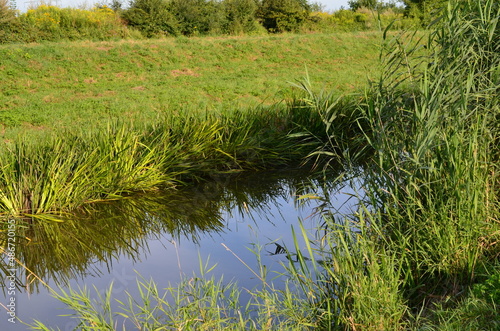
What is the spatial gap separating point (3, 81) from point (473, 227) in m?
12.0

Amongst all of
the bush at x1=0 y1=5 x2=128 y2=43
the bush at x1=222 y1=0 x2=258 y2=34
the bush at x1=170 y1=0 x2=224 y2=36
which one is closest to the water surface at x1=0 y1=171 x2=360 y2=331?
the bush at x1=0 y1=5 x2=128 y2=43

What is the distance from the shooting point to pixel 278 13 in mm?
22891

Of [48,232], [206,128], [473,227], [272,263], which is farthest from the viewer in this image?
[206,128]

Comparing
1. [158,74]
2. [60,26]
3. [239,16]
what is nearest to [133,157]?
[158,74]

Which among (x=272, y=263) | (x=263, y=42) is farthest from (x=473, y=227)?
(x=263, y=42)

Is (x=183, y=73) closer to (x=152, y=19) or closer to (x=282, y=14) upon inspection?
(x=152, y=19)

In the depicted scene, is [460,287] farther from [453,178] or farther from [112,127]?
[112,127]

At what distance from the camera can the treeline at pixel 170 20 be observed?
1762 centimetres

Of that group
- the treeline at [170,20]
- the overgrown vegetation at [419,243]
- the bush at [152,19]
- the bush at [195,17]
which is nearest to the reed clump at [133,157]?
the overgrown vegetation at [419,243]

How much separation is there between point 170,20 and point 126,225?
53.2 feet

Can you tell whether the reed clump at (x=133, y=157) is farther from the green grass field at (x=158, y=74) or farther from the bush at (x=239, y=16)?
the bush at (x=239, y=16)

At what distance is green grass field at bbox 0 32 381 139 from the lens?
1110cm

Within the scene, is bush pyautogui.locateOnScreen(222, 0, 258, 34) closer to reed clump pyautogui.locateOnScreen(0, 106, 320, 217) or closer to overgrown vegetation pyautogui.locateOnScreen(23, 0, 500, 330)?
reed clump pyautogui.locateOnScreen(0, 106, 320, 217)

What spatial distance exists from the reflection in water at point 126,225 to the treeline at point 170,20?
10.9 m
